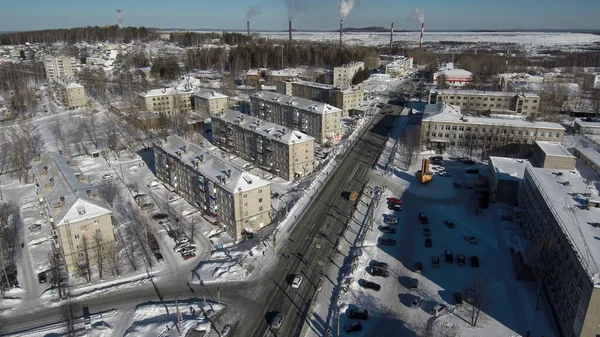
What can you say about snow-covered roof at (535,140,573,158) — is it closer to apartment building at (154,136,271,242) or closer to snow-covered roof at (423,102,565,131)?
snow-covered roof at (423,102,565,131)

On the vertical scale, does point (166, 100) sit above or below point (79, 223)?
above

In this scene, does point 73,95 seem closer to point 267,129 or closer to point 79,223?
point 267,129

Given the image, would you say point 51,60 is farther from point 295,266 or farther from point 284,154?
point 295,266

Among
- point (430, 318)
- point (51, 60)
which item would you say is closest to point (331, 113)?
point (430, 318)

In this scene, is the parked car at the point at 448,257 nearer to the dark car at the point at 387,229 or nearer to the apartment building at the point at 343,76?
the dark car at the point at 387,229

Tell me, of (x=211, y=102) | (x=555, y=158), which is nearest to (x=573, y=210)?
(x=555, y=158)

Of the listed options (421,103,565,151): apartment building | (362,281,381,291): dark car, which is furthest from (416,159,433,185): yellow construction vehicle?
(362,281,381,291): dark car

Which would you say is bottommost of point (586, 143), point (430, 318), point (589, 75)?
point (430, 318)
